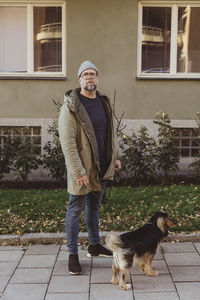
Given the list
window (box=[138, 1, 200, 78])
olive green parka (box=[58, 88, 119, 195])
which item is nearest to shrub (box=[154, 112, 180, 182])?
window (box=[138, 1, 200, 78])

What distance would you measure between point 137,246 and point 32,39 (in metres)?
6.82

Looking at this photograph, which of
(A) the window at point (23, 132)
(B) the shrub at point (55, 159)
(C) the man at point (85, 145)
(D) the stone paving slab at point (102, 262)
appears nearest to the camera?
(C) the man at point (85, 145)

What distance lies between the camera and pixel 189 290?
423cm

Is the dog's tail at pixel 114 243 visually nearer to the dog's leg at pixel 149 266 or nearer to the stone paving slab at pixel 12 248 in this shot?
the dog's leg at pixel 149 266

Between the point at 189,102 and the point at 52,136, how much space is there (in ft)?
10.3

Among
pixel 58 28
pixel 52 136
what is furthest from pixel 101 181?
pixel 58 28

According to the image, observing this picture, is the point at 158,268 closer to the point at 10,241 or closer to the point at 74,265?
the point at 74,265

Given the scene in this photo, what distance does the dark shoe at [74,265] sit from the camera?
4.64 meters

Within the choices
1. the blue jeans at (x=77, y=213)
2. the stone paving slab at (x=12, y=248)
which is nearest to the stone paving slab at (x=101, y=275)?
the blue jeans at (x=77, y=213)

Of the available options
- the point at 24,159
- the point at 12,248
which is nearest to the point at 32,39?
the point at 24,159

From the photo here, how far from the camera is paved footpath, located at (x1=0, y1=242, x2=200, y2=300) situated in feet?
13.7

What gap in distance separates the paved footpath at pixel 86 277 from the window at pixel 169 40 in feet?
17.6

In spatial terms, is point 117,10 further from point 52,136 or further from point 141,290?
point 141,290

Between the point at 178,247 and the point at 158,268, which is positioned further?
the point at 178,247
